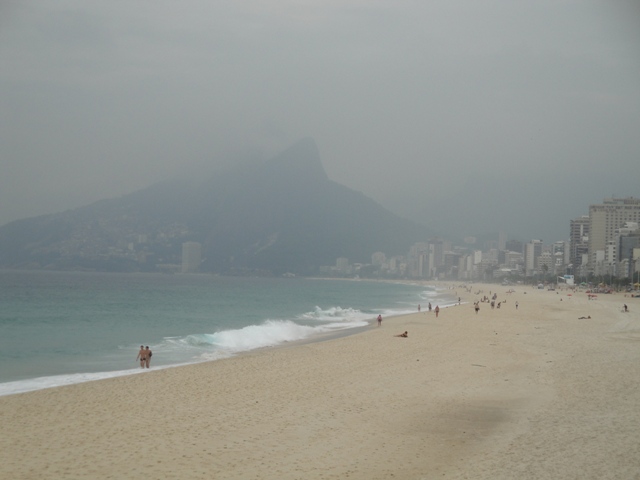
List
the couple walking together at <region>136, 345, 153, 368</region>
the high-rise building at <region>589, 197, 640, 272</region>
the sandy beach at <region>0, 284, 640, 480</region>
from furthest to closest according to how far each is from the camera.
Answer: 1. the high-rise building at <region>589, 197, 640, 272</region>
2. the couple walking together at <region>136, 345, 153, 368</region>
3. the sandy beach at <region>0, 284, 640, 480</region>

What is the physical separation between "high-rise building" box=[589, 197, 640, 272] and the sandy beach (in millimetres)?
180798

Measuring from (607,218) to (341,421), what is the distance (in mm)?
199714

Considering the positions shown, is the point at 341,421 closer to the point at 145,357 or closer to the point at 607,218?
the point at 145,357

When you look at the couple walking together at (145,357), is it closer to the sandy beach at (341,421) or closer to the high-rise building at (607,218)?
the sandy beach at (341,421)

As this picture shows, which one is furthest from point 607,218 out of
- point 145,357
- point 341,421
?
point 341,421

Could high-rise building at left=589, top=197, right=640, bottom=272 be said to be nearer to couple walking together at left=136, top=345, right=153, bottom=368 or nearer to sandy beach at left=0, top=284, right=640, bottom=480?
sandy beach at left=0, top=284, right=640, bottom=480

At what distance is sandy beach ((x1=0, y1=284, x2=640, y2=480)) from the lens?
24.9 ft

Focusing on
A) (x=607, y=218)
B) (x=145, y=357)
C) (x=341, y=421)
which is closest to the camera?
(x=341, y=421)

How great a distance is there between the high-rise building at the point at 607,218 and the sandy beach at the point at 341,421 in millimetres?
180798

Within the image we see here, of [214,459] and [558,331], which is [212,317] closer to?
[558,331]

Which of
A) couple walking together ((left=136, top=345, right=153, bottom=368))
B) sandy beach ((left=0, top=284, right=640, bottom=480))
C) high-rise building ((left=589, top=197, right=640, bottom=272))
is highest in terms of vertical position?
high-rise building ((left=589, top=197, right=640, bottom=272))

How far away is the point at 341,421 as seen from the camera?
1019 centimetres

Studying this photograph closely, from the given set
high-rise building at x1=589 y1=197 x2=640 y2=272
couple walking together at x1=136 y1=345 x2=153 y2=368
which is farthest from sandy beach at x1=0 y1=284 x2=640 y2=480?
high-rise building at x1=589 y1=197 x2=640 y2=272

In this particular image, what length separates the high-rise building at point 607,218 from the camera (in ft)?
598
